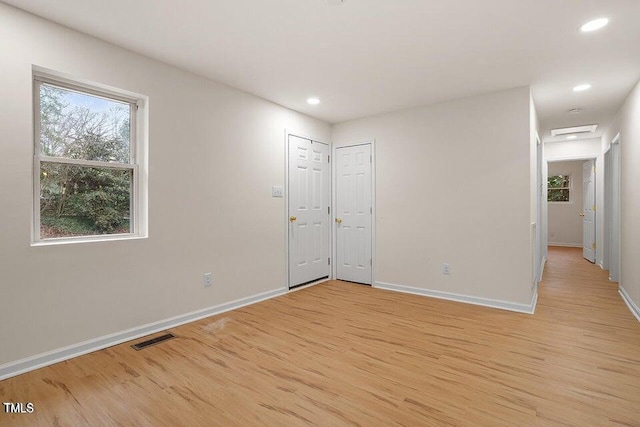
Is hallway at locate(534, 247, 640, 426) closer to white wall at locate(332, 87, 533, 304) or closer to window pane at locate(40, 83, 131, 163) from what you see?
white wall at locate(332, 87, 533, 304)

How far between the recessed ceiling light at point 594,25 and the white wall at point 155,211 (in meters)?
3.13

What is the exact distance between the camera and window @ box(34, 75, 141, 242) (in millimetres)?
2383

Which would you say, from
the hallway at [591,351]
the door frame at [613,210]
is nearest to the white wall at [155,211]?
the hallway at [591,351]

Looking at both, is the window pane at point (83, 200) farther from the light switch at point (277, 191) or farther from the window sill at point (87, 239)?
the light switch at point (277, 191)

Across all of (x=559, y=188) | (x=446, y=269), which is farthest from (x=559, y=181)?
(x=446, y=269)

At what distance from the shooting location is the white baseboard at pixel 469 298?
3.50m

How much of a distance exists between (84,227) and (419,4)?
10.1 ft

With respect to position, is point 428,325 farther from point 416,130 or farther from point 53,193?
point 53,193

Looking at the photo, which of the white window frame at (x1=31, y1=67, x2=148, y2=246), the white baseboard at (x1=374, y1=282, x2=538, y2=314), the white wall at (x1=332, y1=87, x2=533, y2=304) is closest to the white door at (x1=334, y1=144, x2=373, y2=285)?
the white wall at (x1=332, y1=87, x2=533, y2=304)

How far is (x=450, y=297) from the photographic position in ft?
13.1

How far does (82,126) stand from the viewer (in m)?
2.59

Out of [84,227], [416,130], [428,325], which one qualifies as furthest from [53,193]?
[416,130]

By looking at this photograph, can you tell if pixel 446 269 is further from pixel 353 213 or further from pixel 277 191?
pixel 277 191

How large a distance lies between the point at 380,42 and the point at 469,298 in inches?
121
